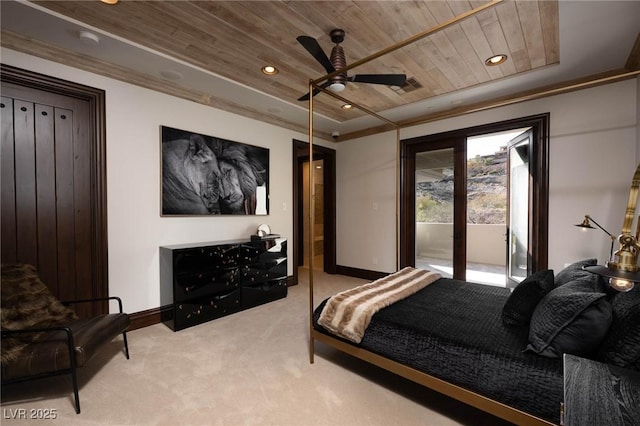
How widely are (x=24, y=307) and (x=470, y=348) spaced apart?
9.99ft

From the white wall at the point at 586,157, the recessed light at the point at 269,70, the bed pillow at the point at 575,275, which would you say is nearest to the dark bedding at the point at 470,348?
the bed pillow at the point at 575,275

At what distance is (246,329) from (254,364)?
711 millimetres

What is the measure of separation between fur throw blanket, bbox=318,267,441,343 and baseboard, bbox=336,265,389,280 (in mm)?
2246

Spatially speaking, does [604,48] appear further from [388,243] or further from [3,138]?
[3,138]

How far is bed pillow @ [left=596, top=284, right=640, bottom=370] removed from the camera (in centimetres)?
121

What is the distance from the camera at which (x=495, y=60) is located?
2793 millimetres

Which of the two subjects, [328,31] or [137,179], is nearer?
[328,31]

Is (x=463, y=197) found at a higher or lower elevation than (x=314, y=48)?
lower

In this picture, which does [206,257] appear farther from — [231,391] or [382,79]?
[382,79]

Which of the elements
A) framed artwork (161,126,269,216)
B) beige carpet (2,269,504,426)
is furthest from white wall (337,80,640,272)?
framed artwork (161,126,269,216)

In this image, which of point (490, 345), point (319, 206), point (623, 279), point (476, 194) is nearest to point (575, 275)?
point (490, 345)

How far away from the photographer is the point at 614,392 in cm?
89

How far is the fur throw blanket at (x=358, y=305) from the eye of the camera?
2.03 meters

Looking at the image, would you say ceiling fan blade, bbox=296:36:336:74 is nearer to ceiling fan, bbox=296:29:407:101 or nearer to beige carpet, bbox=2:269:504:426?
ceiling fan, bbox=296:29:407:101
